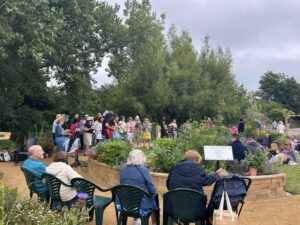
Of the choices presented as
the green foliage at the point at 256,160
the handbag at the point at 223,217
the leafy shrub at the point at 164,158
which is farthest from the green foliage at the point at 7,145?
the handbag at the point at 223,217

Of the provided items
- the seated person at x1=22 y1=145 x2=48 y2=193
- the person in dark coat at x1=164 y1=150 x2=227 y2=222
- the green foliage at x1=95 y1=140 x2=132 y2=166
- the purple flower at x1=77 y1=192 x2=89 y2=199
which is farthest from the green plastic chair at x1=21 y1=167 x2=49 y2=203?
the green foliage at x1=95 y1=140 x2=132 y2=166

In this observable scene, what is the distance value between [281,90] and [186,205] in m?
66.0

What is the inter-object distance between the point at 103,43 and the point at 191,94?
1447cm

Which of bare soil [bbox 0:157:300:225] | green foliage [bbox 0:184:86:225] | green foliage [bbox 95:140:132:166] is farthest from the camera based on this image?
green foliage [bbox 95:140:132:166]

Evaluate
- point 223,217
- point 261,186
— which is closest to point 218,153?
→ point 223,217

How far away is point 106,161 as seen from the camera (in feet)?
38.1

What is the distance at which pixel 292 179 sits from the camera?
40.0ft

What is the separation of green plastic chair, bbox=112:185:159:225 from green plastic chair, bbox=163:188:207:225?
331 mm

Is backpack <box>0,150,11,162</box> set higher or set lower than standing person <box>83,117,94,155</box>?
lower

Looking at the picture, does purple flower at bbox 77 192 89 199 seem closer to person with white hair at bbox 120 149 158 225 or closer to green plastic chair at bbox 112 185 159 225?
green plastic chair at bbox 112 185 159 225

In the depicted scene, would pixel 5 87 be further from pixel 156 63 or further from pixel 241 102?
pixel 241 102

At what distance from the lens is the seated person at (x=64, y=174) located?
658 cm

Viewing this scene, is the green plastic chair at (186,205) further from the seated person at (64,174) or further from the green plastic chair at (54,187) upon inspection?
the green plastic chair at (54,187)

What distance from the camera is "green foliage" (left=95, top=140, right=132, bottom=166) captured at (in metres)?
11.4
